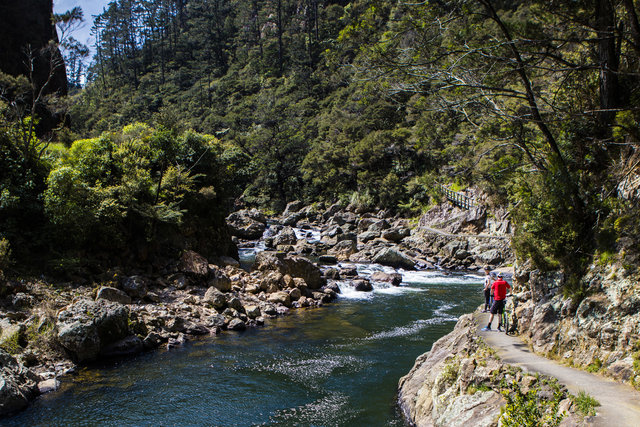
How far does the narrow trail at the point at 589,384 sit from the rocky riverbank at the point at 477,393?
0.99ft

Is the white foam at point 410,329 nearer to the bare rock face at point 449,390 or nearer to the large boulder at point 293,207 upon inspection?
the bare rock face at point 449,390

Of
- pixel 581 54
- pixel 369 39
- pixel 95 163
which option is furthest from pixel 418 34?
pixel 95 163

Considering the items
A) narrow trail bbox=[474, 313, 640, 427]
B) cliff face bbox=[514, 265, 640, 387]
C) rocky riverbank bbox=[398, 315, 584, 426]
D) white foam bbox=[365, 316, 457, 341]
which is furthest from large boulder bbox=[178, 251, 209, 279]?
cliff face bbox=[514, 265, 640, 387]

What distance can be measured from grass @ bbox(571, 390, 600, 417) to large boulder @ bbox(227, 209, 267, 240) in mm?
34344

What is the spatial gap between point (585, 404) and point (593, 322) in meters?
2.40

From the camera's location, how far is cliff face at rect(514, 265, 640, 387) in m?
7.14

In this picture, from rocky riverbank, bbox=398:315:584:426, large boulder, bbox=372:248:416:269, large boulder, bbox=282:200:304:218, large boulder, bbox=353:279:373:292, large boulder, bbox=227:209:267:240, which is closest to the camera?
rocky riverbank, bbox=398:315:584:426

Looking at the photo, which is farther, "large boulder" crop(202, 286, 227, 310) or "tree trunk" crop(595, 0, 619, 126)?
"large boulder" crop(202, 286, 227, 310)

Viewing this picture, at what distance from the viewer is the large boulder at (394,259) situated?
1150 inches

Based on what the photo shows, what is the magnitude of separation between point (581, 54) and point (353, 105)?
49234 mm

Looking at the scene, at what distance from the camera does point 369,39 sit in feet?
31.5

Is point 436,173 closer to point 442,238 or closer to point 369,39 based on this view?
point 442,238

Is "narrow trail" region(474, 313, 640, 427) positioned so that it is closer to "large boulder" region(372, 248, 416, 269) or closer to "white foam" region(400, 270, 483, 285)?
"white foam" region(400, 270, 483, 285)

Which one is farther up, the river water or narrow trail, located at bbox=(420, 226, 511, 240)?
narrow trail, located at bbox=(420, 226, 511, 240)
